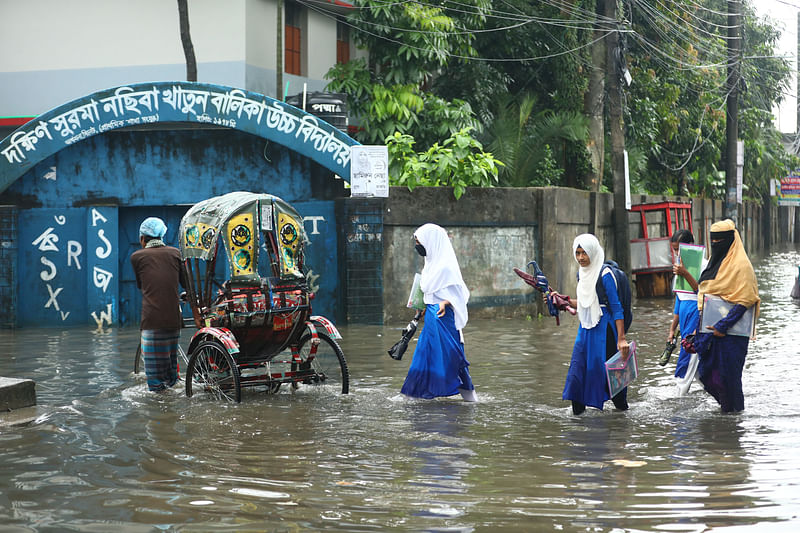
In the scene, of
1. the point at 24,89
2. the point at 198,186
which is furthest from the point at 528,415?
the point at 24,89

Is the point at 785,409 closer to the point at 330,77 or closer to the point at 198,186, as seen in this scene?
the point at 198,186

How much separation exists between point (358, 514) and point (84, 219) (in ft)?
40.6

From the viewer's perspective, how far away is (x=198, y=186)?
16531mm

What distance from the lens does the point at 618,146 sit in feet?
70.9

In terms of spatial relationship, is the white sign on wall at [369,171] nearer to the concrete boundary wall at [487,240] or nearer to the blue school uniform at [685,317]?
the concrete boundary wall at [487,240]

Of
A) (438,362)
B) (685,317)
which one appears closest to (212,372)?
(438,362)

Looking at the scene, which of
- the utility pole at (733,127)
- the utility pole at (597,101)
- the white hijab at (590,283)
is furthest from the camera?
the utility pole at (733,127)

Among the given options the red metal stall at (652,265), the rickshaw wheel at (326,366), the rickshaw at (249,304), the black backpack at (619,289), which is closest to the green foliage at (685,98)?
the red metal stall at (652,265)

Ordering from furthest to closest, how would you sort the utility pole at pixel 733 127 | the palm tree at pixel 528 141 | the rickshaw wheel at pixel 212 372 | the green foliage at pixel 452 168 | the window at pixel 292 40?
the utility pole at pixel 733 127 → the window at pixel 292 40 → the palm tree at pixel 528 141 → the green foliage at pixel 452 168 → the rickshaw wheel at pixel 212 372

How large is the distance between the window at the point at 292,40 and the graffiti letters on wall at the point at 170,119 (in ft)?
20.7

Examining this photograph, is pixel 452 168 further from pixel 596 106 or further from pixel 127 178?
pixel 596 106

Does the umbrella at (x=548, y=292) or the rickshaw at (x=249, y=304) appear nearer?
the umbrella at (x=548, y=292)

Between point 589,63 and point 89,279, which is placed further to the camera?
point 589,63

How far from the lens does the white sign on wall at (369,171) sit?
52.4ft
